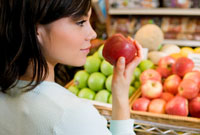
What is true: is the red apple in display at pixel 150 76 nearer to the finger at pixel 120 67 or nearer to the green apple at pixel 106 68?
the green apple at pixel 106 68

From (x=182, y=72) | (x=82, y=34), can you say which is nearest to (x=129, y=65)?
(x=82, y=34)

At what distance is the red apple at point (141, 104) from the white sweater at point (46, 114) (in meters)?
0.68

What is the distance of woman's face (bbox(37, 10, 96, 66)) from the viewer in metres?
0.64

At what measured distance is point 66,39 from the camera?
665 millimetres

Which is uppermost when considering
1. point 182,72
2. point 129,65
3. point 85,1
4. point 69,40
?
point 85,1

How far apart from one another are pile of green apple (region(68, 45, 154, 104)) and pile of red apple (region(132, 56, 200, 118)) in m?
0.14

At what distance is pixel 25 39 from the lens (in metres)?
0.63

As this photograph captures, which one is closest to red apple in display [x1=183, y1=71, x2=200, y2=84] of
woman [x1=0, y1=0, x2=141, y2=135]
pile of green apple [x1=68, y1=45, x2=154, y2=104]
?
pile of green apple [x1=68, y1=45, x2=154, y2=104]

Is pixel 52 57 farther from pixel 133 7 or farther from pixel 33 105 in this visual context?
pixel 133 7

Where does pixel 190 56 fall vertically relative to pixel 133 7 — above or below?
below

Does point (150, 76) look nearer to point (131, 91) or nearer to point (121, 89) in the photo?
point (131, 91)

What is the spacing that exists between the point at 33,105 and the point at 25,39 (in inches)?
6.7

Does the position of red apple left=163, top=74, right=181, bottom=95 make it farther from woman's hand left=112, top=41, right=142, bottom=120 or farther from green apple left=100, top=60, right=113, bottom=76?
woman's hand left=112, top=41, right=142, bottom=120

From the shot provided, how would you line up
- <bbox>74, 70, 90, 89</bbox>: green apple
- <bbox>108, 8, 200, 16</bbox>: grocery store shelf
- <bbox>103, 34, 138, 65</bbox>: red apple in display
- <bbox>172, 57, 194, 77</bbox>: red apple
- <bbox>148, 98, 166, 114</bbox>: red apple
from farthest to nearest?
<bbox>108, 8, 200, 16</bbox>: grocery store shelf < <bbox>74, 70, 90, 89</bbox>: green apple < <bbox>172, 57, 194, 77</bbox>: red apple < <bbox>148, 98, 166, 114</bbox>: red apple < <bbox>103, 34, 138, 65</bbox>: red apple in display
